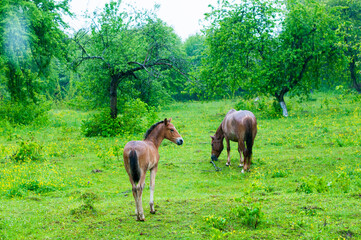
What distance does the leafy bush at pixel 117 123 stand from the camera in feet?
63.2

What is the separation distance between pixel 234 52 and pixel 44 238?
19403 millimetres

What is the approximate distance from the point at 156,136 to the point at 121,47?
39.9ft

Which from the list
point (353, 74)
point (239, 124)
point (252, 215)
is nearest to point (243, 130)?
point (239, 124)

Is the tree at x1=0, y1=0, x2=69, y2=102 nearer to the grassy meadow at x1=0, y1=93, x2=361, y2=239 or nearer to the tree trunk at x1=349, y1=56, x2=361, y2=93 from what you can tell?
the grassy meadow at x1=0, y1=93, x2=361, y2=239

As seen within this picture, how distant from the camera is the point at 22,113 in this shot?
23.4 meters

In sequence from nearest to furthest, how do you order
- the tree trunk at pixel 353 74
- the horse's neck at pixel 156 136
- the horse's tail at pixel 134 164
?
the horse's tail at pixel 134 164, the horse's neck at pixel 156 136, the tree trunk at pixel 353 74

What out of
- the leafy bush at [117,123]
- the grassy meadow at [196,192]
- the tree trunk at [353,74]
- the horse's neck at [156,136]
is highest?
the tree trunk at [353,74]

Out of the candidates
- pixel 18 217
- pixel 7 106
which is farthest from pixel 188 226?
pixel 7 106

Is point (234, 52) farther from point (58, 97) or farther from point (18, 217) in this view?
point (58, 97)

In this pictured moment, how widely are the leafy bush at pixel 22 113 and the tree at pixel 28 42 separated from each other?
466mm

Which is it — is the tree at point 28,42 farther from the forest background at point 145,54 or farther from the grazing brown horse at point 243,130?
the grazing brown horse at point 243,130

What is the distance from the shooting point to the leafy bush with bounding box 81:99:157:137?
19250 millimetres

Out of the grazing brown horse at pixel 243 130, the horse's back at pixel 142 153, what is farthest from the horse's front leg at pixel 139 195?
the grazing brown horse at pixel 243 130

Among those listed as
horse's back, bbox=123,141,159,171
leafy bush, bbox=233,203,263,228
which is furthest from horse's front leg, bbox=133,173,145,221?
leafy bush, bbox=233,203,263,228
